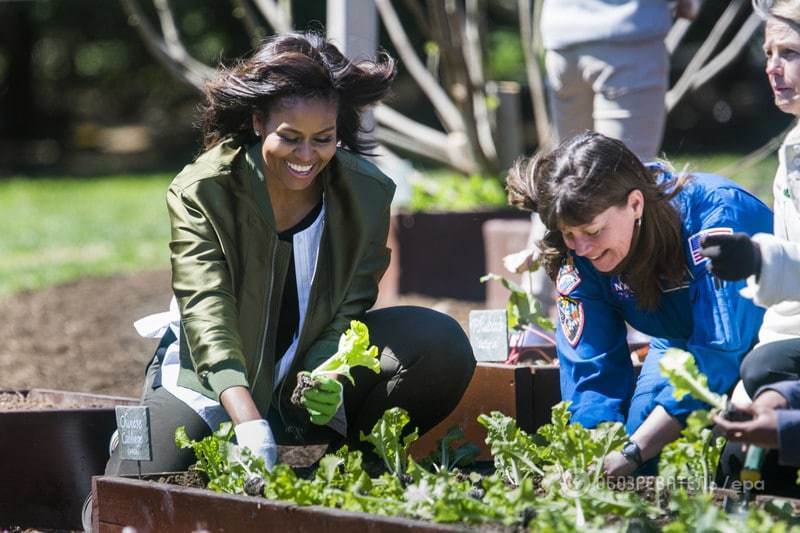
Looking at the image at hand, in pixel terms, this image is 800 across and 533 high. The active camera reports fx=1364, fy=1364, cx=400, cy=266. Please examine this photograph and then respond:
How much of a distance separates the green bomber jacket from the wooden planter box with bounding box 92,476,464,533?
0.88ft

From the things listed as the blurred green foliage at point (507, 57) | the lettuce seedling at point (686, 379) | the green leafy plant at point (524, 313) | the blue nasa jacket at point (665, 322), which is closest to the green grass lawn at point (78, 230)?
the blurred green foliage at point (507, 57)

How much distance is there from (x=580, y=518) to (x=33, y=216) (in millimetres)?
9487

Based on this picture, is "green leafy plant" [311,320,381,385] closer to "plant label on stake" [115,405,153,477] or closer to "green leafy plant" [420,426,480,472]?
"green leafy plant" [420,426,480,472]

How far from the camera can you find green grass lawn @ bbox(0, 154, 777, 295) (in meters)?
8.00

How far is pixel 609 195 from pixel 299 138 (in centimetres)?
78

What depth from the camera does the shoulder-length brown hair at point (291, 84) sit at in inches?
126

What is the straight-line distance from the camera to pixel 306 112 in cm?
319

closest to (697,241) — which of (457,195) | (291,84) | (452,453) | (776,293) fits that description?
(776,293)

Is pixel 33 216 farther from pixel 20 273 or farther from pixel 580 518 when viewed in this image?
pixel 580 518

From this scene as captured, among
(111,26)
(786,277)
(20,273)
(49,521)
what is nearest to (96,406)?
(49,521)

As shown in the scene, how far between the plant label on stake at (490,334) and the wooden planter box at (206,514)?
1062 millimetres

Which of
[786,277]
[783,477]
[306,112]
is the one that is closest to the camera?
[786,277]

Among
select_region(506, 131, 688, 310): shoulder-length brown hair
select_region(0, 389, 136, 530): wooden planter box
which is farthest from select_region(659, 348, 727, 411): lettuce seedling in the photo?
select_region(0, 389, 136, 530): wooden planter box

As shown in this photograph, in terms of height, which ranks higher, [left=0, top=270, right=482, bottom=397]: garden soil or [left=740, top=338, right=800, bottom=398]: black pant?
[left=740, top=338, right=800, bottom=398]: black pant
